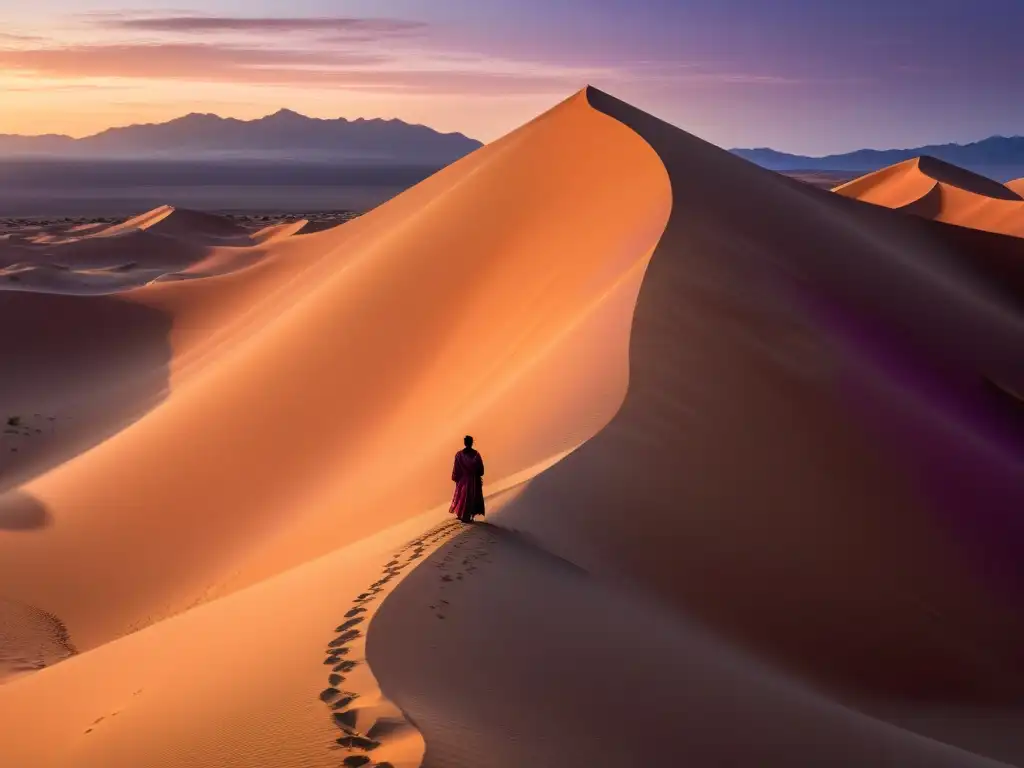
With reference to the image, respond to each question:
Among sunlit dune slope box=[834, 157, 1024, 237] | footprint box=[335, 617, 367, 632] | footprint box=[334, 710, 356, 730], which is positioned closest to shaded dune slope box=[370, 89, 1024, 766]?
footprint box=[335, 617, 367, 632]

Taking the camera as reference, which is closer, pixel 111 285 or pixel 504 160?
pixel 504 160

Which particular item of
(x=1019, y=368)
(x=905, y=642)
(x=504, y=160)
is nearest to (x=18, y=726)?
(x=905, y=642)

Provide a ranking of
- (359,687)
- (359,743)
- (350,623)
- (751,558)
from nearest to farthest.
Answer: (359,743)
(359,687)
(350,623)
(751,558)

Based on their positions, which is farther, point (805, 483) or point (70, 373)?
point (70, 373)

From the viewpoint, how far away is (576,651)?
5.10m

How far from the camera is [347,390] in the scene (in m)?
14.8

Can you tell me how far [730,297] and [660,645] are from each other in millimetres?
8493

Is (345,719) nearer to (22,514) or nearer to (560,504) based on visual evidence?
(560,504)

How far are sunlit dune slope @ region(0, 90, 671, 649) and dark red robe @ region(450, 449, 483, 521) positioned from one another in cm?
183

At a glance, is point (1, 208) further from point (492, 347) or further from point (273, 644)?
point (273, 644)

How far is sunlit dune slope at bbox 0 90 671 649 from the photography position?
10.2 m

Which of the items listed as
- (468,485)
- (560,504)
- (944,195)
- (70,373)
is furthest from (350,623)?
(944,195)

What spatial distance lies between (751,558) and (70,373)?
20961 mm

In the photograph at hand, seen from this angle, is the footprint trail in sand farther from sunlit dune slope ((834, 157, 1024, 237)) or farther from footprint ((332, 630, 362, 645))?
sunlit dune slope ((834, 157, 1024, 237))
